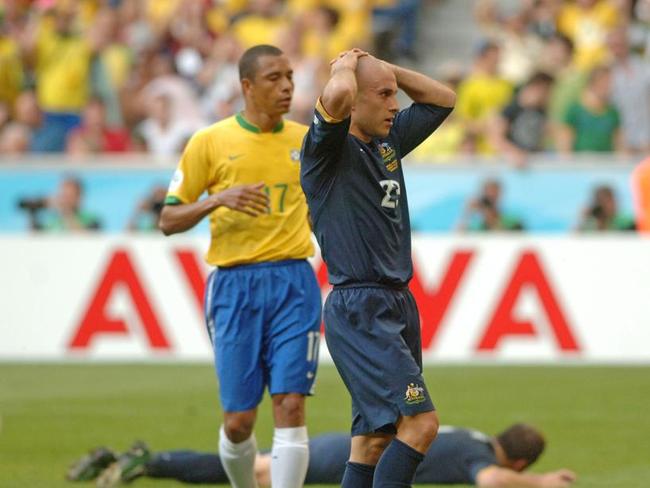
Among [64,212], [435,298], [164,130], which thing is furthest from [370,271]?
[164,130]

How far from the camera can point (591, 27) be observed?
758 inches

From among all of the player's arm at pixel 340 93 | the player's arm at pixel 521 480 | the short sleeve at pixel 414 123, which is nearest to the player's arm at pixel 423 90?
the short sleeve at pixel 414 123

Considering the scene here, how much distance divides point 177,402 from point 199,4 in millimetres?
8818

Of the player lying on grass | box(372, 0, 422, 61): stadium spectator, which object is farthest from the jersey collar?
box(372, 0, 422, 61): stadium spectator

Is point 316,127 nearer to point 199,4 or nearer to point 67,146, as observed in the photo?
point 67,146

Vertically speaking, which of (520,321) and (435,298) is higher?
(435,298)

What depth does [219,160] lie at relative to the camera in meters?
8.49

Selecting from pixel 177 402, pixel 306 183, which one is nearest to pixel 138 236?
pixel 177 402

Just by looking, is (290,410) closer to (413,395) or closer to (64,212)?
(413,395)

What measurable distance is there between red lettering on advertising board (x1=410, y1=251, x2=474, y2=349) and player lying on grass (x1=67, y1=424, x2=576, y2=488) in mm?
6339

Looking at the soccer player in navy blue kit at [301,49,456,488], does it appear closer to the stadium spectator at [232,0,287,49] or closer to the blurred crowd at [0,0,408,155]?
the blurred crowd at [0,0,408,155]

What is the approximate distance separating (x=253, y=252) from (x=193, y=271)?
26.1 feet

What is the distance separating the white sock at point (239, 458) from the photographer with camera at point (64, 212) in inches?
385

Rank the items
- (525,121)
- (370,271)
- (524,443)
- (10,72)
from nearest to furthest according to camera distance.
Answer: (370,271)
(524,443)
(525,121)
(10,72)
